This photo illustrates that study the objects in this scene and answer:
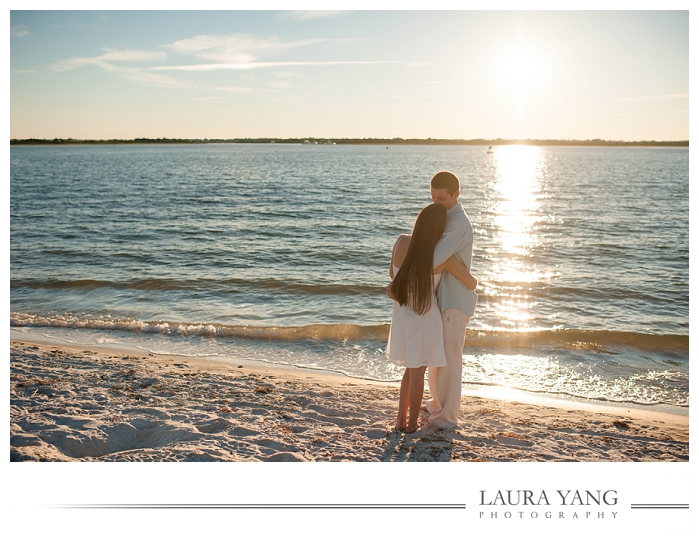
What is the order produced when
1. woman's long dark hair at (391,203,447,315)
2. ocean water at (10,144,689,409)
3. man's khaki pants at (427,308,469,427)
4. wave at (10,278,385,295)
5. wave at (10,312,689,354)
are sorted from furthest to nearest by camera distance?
1. wave at (10,278,385,295)
2. wave at (10,312,689,354)
3. ocean water at (10,144,689,409)
4. man's khaki pants at (427,308,469,427)
5. woman's long dark hair at (391,203,447,315)

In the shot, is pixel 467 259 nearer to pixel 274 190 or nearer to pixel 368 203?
pixel 368 203

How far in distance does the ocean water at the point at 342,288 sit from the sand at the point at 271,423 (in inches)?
45.2

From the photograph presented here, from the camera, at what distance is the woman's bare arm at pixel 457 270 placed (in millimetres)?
4617

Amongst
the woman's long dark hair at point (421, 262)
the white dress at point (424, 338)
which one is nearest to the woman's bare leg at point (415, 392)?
the white dress at point (424, 338)

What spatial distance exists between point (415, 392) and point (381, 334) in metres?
4.52

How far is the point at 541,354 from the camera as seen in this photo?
28.1ft

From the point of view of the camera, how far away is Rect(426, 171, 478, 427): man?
452 cm

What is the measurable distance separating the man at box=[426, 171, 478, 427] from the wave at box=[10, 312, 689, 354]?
12.6 ft

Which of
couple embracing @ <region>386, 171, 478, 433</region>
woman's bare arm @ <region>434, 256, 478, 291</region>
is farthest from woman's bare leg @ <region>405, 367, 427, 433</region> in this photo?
woman's bare arm @ <region>434, 256, 478, 291</region>

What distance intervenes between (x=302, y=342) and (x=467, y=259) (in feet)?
15.9

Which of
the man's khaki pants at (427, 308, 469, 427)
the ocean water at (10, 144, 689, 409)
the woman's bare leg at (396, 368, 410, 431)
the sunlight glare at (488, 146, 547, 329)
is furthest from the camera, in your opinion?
the sunlight glare at (488, 146, 547, 329)
